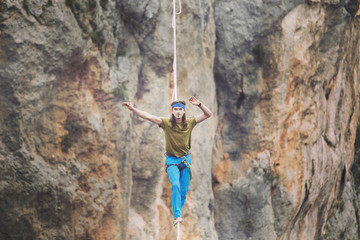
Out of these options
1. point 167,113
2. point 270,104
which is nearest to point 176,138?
point 167,113

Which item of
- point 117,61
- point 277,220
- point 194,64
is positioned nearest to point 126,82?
point 117,61

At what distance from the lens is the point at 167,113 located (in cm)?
1208

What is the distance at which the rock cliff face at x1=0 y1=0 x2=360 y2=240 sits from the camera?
9.33 metres

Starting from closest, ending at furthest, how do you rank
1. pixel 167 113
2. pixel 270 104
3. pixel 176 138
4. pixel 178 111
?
1. pixel 178 111
2. pixel 176 138
3. pixel 167 113
4. pixel 270 104

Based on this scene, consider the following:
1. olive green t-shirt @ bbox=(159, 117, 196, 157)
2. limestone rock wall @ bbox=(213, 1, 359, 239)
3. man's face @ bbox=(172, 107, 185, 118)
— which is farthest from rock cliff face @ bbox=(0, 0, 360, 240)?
man's face @ bbox=(172, 107, 185, 118)

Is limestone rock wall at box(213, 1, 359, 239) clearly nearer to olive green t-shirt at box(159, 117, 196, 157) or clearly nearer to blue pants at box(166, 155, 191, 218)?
blue pants at box(166, 155, 191, 218)

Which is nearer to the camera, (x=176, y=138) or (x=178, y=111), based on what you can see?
(x=178, y=111)

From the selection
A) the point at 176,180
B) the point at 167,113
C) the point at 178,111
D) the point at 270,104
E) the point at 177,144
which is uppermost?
the point at 270,104

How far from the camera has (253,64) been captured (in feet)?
46.3

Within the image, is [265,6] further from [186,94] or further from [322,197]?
[322,197]

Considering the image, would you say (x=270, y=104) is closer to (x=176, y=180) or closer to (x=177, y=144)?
(x=177, y=144)

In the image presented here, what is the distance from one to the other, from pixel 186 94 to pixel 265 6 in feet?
9.61

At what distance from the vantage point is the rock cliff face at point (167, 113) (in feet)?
30.6

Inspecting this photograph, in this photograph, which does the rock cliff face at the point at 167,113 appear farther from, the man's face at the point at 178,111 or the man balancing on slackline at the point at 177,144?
the man's face at the point at 178,111
